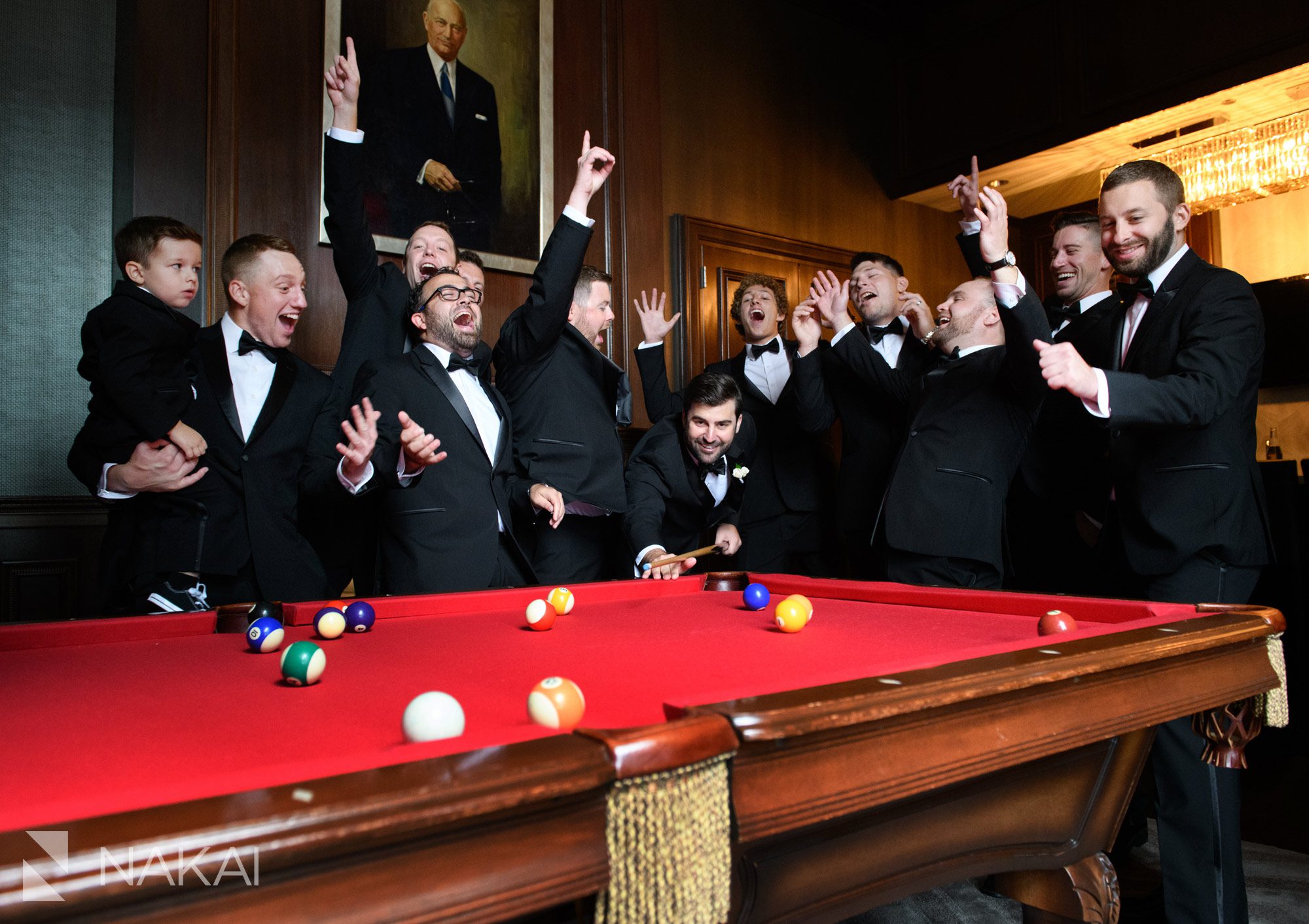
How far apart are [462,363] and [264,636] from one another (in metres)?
1.41

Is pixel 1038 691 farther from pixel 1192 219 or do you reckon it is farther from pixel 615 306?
pixel 1192 219

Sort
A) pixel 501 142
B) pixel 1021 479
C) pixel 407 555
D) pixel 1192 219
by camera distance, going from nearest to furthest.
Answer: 1. pixel 407 555
2. pixel 1021 479
3. pixel 501 142
4. pixel 1192 219

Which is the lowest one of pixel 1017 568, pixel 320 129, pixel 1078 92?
pixel 1017 568

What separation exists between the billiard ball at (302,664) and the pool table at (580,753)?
5 centimetres

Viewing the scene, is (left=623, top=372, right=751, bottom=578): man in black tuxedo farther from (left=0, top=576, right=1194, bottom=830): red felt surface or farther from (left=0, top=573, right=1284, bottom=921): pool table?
(left=0, top=573, right=1284, bottom=921): pool table

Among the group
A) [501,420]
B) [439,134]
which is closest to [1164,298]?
[501,420]

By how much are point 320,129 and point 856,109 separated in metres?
4.03

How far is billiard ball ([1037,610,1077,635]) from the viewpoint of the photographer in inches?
61.0

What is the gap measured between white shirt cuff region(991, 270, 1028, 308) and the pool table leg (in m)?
1.45

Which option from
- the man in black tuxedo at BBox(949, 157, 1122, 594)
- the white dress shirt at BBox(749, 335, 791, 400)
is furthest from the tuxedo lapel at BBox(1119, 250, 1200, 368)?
the white dress shirt at BBox(749, 335, 791, 400)

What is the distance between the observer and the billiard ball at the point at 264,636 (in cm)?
158

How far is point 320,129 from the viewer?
402 cm

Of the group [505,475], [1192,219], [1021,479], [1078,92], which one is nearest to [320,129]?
[505,475]

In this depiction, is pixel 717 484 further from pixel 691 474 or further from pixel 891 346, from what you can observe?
pixel 891 346
